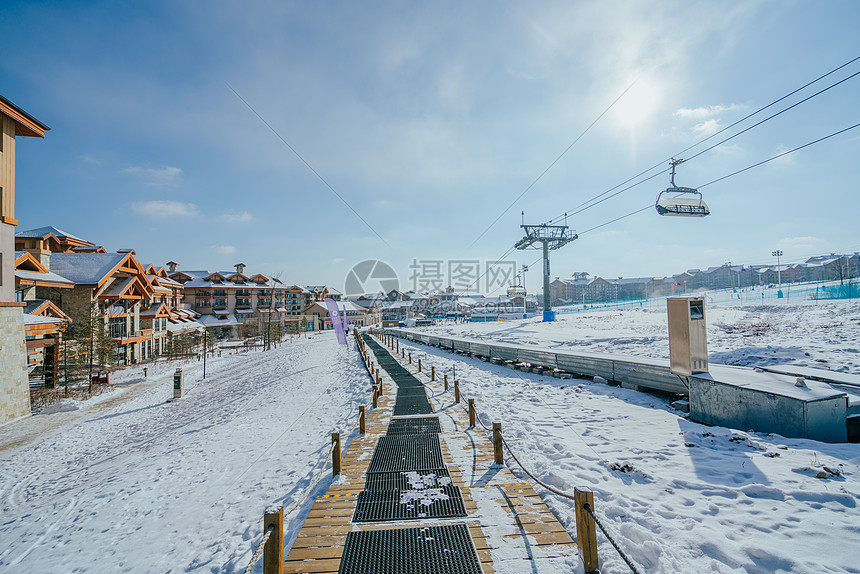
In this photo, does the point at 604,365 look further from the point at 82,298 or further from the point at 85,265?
the point at 85,265

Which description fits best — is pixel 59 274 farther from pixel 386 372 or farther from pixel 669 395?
pixel 669 395

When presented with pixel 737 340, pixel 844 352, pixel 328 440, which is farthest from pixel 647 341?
pixel 328 440

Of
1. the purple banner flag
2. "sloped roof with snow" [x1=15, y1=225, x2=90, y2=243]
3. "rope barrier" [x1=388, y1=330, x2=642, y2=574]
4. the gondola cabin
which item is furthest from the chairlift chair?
"sloped roof with snow" [x1=15, y1=225, x2=90, y2=243]

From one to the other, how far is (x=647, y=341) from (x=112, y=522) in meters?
23.9

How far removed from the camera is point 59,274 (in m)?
28.9

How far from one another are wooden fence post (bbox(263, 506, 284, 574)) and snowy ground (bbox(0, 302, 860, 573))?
1.45m

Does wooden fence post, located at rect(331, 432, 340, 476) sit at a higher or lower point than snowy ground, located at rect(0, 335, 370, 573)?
higher

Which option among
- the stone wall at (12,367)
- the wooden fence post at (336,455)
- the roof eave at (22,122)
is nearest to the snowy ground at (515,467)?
the wooden fence post at (336,455)

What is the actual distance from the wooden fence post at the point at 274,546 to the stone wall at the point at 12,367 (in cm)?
2230

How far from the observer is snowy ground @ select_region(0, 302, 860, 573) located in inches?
177

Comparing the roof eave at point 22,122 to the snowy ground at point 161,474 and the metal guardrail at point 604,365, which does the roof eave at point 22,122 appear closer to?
the snowy ground at point 161,474

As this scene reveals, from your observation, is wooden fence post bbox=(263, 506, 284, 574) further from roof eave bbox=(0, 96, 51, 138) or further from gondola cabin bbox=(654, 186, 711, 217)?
roof eave bbox=(0, 96, 51, 138)

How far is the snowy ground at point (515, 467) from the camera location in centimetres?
449

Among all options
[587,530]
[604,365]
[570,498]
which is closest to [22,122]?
[570,498]
